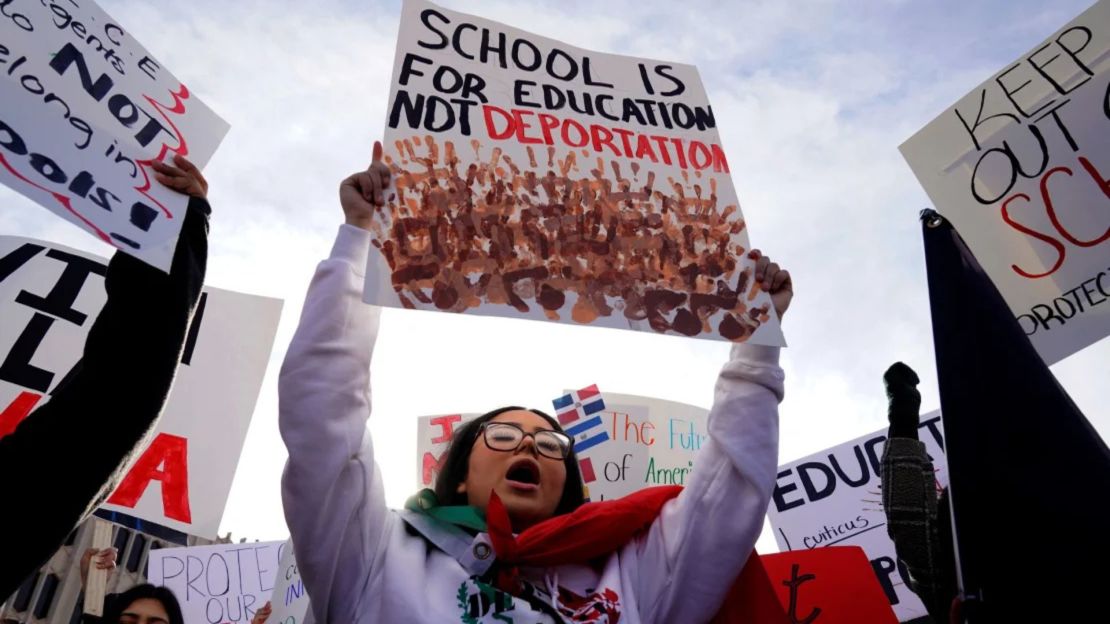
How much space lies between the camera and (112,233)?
181cm

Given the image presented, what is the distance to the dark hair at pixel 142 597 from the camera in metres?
3.78

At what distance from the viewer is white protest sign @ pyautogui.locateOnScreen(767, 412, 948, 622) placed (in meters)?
4.96

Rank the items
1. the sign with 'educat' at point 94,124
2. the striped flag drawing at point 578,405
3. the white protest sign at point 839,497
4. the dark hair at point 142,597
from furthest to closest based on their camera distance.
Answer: the striped flag drawing at point 578,405, the white protest sign at point 839,497, the dark hair at point 142,597, the sign with 'educat' at point 94,124

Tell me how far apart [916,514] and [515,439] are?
1044 millimetres

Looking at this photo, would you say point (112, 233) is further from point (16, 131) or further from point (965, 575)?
point (965, 575)

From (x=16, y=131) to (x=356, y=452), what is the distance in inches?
40.1

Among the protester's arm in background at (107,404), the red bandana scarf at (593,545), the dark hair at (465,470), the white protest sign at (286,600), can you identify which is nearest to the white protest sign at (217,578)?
the white protest sign at (286,600)

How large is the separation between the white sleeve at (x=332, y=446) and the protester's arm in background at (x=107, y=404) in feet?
1.11

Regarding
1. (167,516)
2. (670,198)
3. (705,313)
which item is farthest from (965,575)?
(167,516)

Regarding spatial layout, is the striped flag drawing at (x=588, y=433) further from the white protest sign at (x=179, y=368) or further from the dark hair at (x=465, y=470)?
the dark hair at (x=465, y=470)

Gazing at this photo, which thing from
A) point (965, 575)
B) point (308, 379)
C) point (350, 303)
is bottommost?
point (965, 575)

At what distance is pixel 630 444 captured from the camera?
16.6ft

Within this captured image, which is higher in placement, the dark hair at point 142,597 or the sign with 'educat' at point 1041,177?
the sign with 'educat' at point 1041,177

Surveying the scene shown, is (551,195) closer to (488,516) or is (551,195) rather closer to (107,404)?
(488,516)
